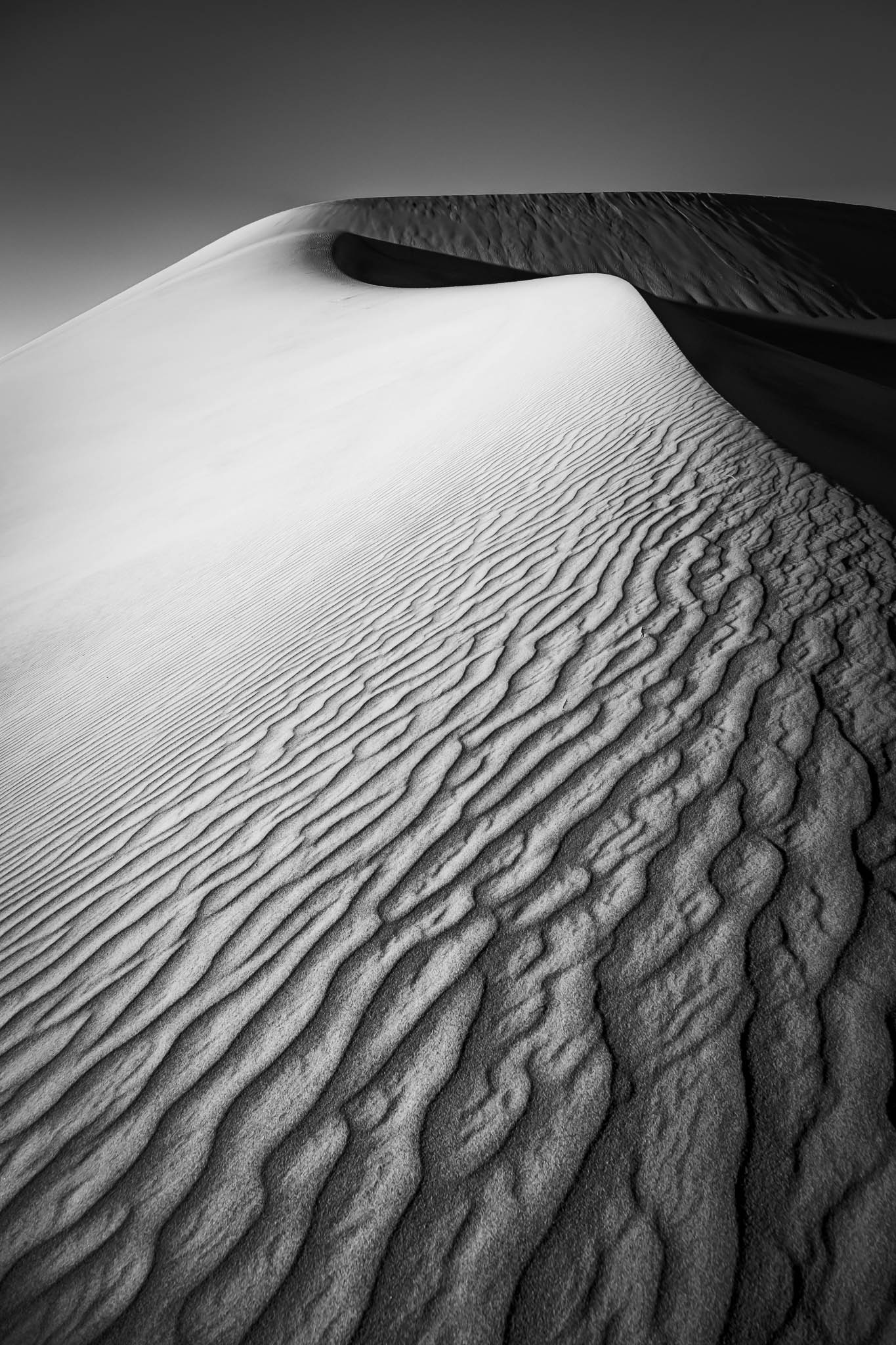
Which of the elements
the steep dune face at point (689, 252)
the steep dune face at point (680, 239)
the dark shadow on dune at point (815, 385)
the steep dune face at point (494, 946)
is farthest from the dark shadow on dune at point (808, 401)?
the steep dune face at point (680, 239)

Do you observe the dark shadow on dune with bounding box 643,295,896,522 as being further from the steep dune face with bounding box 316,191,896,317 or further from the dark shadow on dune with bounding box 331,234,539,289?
the steep dune face with bounding box 316,191,896,317

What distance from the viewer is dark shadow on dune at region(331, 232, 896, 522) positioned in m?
5.75

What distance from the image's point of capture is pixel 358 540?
20.2 ft

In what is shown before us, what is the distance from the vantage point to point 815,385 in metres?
9.52

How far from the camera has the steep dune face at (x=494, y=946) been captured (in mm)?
1496

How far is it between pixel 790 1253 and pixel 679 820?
3.67ft

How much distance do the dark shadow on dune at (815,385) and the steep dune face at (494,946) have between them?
999 mm

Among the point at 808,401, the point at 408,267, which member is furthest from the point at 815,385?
the point at 408,267

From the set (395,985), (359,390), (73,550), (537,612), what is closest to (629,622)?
(537,612)

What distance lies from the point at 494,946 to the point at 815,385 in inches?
372

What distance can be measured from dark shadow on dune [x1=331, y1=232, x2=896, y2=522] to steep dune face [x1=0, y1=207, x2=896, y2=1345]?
Result: 100cm

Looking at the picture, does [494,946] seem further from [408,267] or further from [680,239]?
[680,239]

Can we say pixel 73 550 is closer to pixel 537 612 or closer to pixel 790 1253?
pixel 537 612

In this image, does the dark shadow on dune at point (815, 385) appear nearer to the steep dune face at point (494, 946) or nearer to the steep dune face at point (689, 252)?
the steep dune face at point (689, 252)
